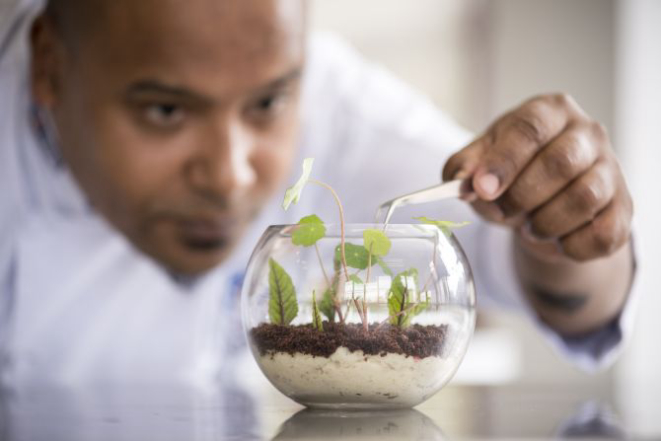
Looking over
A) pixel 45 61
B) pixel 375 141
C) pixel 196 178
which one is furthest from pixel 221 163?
pixel 375 141

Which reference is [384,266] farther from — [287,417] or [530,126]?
[530,126]

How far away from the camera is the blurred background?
9.42ft

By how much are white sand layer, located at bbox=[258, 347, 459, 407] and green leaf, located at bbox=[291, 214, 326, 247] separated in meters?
0.07

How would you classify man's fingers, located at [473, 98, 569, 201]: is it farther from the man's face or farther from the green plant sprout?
the man's face

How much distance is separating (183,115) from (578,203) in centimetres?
57

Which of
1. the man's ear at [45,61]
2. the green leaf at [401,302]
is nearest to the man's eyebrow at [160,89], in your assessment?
the man's ear at [45,61]

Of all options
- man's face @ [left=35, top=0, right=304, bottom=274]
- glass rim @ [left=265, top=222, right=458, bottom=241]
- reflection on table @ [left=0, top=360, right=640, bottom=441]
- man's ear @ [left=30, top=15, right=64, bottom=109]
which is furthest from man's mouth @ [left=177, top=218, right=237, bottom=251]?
glass rim @ [left=265, top=222, right=458, bottom=241]

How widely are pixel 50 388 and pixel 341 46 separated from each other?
98 cm

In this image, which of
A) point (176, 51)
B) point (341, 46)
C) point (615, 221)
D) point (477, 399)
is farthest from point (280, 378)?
point (341, 46)

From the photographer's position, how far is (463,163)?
685mm

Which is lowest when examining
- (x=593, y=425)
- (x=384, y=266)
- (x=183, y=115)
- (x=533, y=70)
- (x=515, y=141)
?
(x=593, y=425)

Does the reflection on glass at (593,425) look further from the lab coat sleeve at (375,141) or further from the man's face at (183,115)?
the lab coat sleeve at (375,141)

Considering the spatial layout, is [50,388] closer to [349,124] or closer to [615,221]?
[615,221]

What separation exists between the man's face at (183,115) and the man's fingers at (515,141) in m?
0.45
